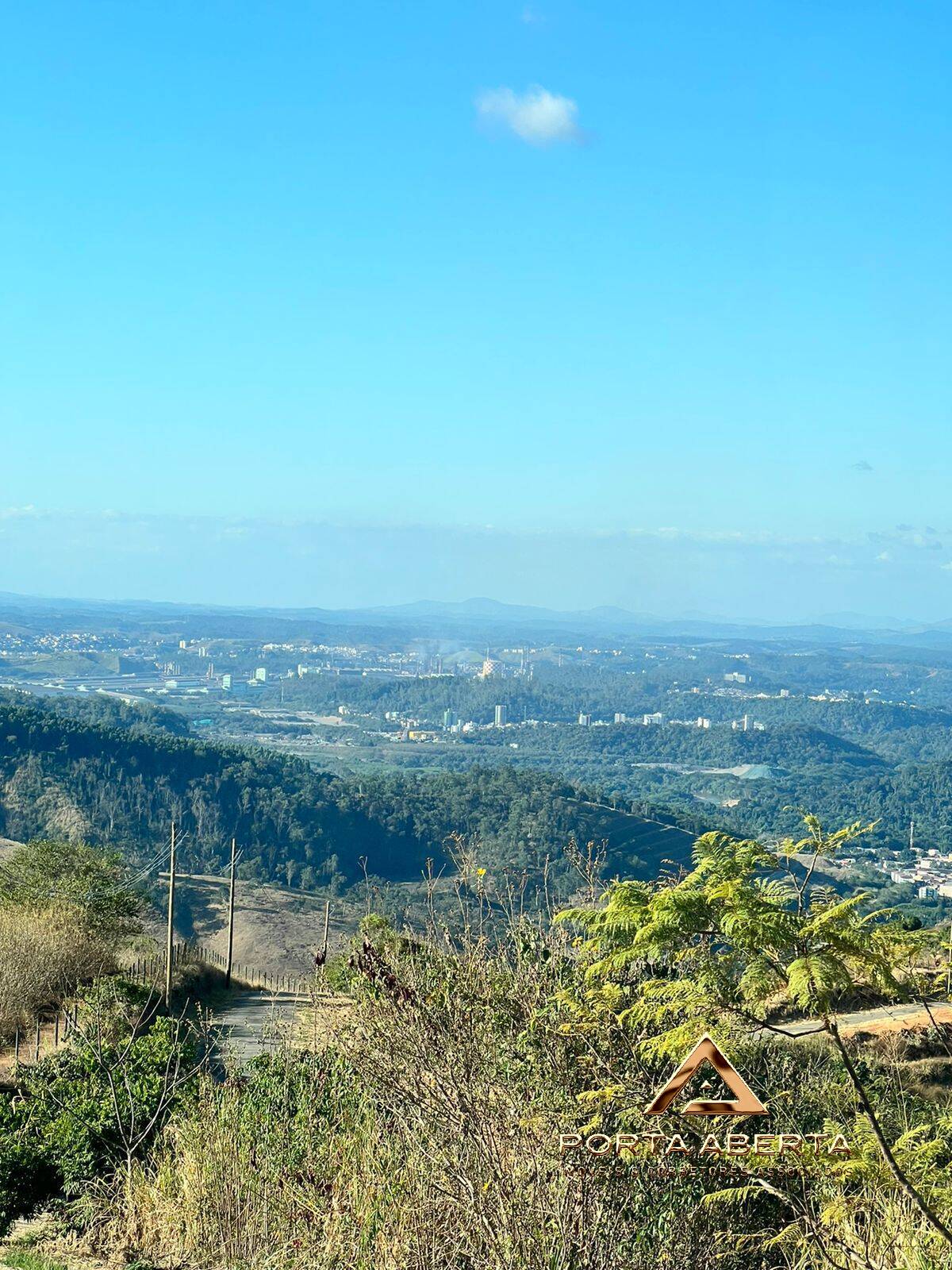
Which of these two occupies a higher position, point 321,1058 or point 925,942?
point 925,942

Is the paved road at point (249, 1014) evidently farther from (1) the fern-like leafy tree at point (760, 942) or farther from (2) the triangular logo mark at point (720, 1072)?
(2) the triangular logo mark at point (720, 1072)

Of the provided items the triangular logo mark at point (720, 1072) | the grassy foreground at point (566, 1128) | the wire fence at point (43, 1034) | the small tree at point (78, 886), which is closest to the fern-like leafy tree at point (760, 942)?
the grassy foreground at point (566, 1128)

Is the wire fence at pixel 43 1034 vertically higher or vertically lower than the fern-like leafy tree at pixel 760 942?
lower

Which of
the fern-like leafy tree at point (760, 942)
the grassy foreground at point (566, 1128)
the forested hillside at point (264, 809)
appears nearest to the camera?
the fern-like leafy tree at point (760, 942)

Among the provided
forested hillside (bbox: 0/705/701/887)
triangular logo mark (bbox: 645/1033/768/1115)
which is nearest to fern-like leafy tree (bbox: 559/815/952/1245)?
triangular logo mark (bbox: 645/1033/768/1115)

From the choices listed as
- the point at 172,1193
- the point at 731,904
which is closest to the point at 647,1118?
the point at 731,904

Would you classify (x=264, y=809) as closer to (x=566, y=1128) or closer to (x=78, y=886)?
(x=78, y=886)

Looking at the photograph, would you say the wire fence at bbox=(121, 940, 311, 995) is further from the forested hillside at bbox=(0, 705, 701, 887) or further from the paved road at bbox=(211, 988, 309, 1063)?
the forested hillside at bbox=(0, 705, 701, 887)

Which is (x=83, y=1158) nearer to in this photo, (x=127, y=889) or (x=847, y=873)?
(x=127, y=889)
